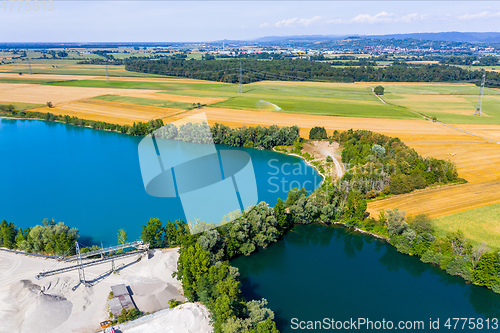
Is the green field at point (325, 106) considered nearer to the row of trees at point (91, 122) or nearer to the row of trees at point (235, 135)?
the row of trees at point (235, 135)

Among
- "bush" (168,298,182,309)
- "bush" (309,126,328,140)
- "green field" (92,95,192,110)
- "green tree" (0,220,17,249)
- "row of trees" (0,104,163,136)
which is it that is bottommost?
"bush" (168,298,182,309)

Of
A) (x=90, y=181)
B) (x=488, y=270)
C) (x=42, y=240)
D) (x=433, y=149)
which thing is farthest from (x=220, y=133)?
(x=488, y=270)

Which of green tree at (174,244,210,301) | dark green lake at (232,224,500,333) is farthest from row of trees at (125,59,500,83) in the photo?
green tree at (174,244,210,301)

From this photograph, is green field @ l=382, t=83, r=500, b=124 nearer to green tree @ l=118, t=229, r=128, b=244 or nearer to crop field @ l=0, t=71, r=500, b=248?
crop field @ l=0, t=71, r=500, b=248

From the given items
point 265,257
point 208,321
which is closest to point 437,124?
point 265,257

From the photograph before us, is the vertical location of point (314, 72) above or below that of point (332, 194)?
above

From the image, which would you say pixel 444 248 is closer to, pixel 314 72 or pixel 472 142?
pixel 472 142

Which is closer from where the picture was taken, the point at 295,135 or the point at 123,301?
the point at 123,301
